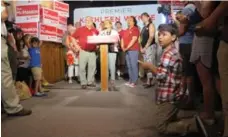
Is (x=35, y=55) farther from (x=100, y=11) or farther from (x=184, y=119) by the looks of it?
(x=100, y=11)

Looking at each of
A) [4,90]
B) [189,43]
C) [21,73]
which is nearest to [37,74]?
[21,73]

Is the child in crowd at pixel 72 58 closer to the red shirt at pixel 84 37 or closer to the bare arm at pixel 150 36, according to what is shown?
the red shirt at pixel 84 37

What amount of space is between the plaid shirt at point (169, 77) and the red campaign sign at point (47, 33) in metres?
3.71

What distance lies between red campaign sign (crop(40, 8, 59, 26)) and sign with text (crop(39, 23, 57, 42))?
0.08 meters

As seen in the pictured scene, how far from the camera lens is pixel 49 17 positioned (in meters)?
5.94

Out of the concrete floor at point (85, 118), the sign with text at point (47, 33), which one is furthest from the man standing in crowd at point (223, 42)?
the sign with text at point (47, 33)

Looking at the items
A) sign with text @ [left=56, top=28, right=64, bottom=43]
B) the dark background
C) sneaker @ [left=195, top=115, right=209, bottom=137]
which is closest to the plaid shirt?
sneaker @ [left=195, top=115, right=209, bottom=137]

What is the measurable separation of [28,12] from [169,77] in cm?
381

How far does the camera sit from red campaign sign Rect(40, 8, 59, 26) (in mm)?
5629

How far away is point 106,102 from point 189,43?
1307mm

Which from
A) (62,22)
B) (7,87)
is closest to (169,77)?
(7,87)

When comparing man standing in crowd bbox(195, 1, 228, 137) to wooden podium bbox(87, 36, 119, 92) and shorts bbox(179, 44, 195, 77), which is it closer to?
shorts bbox(179, 44, 195, 77)

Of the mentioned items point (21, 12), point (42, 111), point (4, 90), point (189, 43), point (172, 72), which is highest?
point (21, 12)

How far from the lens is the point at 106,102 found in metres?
3.88
